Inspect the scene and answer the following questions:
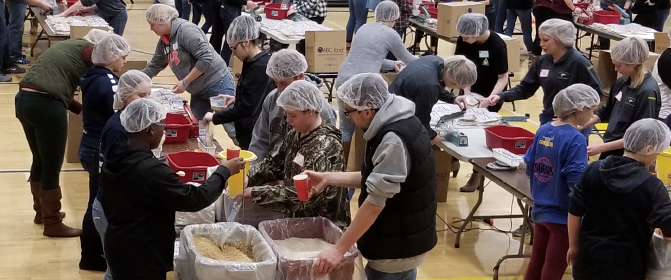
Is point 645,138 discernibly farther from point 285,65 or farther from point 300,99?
point 285,65

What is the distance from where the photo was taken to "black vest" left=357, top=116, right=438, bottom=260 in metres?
3.45

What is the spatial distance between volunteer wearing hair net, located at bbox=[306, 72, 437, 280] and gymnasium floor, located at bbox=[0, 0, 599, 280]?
1.87m

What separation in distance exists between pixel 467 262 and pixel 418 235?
226cm

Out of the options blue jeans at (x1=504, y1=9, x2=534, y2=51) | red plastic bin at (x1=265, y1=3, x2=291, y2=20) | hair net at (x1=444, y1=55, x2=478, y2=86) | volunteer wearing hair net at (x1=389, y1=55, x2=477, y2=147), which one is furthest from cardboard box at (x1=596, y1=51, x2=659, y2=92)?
hair net at (x1=444, y1=55, x2=478, y2=86)

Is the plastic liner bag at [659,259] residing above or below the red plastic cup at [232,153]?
below

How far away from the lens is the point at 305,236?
3951 millimetres

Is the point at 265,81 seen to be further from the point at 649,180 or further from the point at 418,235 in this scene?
the point at 649,180

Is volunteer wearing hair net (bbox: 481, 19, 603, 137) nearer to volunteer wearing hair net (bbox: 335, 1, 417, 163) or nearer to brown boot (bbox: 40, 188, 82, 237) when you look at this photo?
volunteer wearing hair net (bbox: 335, 1, 417, 163)

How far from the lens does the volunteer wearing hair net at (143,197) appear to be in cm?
354

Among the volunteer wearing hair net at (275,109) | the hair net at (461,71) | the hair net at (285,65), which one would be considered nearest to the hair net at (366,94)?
the volunteer wearing hair net at (275,109)

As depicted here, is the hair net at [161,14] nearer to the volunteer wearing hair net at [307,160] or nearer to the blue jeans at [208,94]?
the blue jeans at [208,94]

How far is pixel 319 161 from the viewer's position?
3.86m

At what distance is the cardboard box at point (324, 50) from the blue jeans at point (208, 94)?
2718 millimetres

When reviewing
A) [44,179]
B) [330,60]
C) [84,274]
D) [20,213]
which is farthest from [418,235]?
[330,60]
